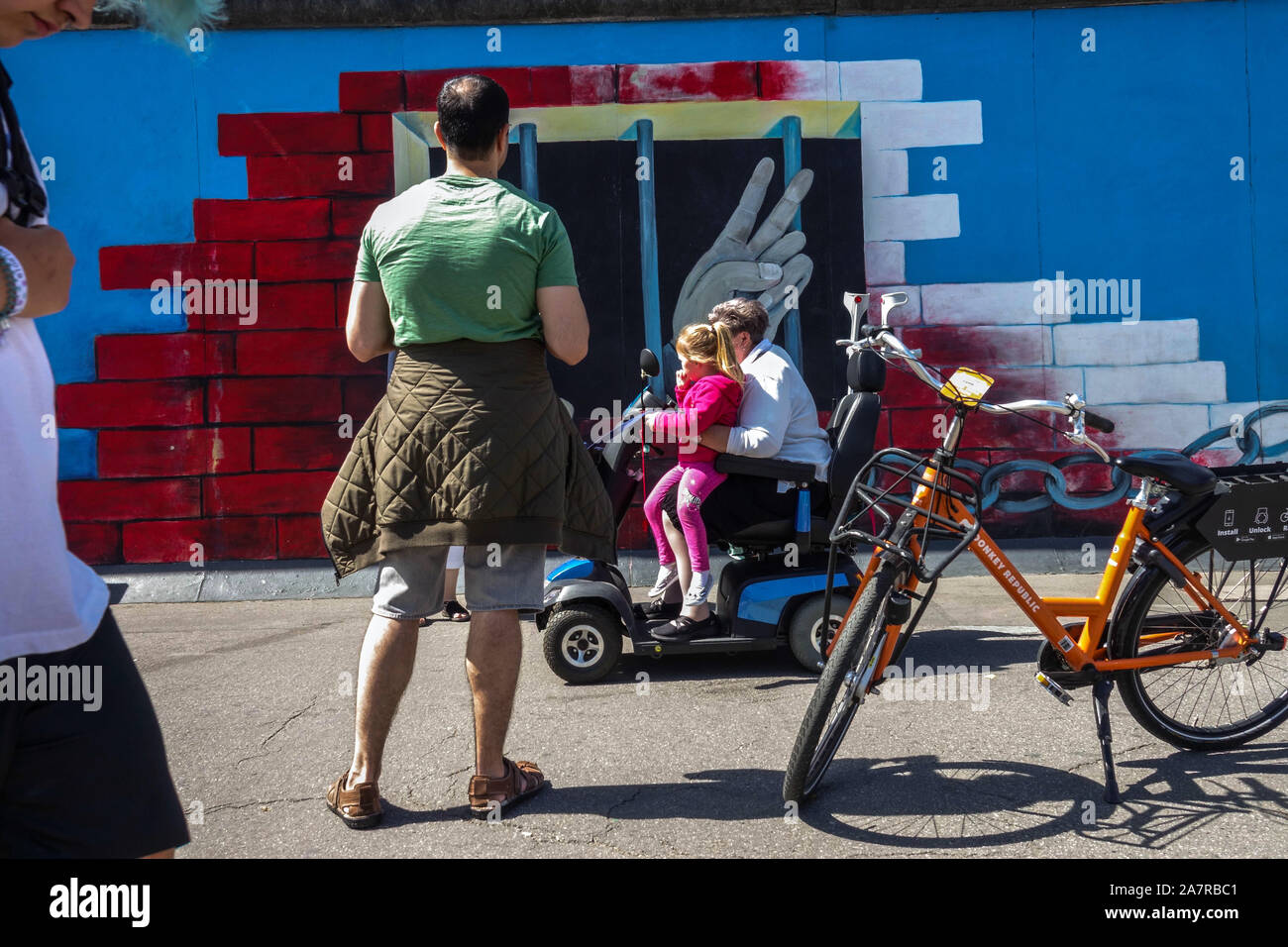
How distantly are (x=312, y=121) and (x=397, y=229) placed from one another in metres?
5.23

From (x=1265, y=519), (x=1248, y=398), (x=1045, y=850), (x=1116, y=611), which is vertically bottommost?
(x=1045, y=850)

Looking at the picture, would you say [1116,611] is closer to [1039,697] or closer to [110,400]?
[1039,697]

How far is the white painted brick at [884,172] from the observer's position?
25.4ft

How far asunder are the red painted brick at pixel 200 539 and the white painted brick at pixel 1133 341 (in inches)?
224

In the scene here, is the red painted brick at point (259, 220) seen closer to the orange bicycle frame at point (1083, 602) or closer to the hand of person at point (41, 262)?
the orange bicycle frame at point (1083, 602)

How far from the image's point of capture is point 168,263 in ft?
24.9

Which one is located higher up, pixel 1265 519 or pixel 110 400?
pixel 110 400

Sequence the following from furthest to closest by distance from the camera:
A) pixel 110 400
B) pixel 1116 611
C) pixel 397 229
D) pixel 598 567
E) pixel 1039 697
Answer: pixel 110 400 < pixel 598 567 < pixel 1039 697 < pixel 1116 611 < pixel 397 229

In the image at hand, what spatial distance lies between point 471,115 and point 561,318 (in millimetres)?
618

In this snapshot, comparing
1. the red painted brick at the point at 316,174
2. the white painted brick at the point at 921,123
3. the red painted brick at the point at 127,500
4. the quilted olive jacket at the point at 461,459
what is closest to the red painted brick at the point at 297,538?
the red painted brick at the point at 127,500

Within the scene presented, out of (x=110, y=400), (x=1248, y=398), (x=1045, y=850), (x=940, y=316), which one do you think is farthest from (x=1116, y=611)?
(x=110, y=400)

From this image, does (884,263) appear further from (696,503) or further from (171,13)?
(171,13)

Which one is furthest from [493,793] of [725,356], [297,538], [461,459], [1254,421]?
[1254,421]

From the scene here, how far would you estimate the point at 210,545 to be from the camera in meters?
7.60
